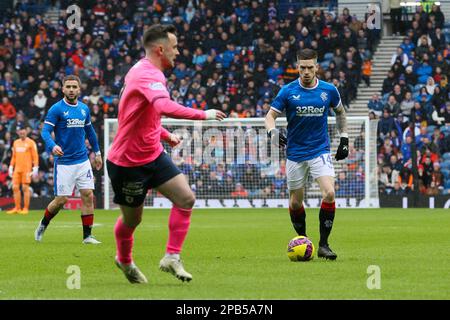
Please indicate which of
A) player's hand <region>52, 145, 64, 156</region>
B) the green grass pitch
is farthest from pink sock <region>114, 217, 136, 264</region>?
player's hand <region>52, 145, 64, 156</region>

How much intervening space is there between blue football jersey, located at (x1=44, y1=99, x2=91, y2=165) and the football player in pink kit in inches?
259

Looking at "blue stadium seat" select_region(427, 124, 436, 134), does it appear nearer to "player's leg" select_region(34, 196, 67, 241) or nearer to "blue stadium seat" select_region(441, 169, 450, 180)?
"blue stadium seat" select_region(441, 169, 450, 180)

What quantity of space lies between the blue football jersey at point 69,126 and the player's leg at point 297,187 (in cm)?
426

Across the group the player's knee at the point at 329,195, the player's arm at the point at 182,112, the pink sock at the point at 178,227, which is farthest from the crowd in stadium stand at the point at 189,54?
the player's arm at the point at 182,112

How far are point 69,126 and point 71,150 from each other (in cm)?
37

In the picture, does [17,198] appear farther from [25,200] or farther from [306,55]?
[306,55]

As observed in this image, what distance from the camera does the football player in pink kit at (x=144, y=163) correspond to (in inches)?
363

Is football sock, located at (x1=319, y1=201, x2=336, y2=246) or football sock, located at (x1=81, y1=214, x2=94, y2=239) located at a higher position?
football sock, located at (x1=319, y1=201, x2=336, y2=246)

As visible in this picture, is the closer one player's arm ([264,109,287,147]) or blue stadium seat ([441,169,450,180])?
player's arm ([264,109,287,147])

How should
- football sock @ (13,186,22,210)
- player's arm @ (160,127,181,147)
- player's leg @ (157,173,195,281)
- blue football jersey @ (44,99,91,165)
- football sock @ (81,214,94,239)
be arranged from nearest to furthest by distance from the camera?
1. player's leg @ (157,173,195,281)
2. player's arm @ (160,127,181,147)
3. football sock @ (81,214,94,239)
4. blue football jersey @ (44,99,91,165)
5. football sock @ (13,186,22,210)

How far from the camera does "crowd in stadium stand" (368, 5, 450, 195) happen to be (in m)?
30.4

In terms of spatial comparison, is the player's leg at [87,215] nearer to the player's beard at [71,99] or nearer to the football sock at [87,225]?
the football sock at [87,225]
